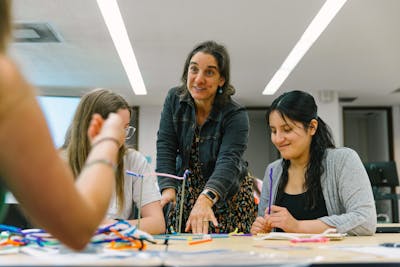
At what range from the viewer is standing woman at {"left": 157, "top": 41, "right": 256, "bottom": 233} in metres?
1.97

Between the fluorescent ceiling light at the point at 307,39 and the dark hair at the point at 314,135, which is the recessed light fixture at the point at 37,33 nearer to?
the fluorescent ceiling light at the point at 307,39

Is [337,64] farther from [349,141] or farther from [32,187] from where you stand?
[32,187]

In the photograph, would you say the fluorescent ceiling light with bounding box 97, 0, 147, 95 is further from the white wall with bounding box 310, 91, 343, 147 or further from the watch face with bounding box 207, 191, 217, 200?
the white wall with bounding box 310, 91, 343, 147

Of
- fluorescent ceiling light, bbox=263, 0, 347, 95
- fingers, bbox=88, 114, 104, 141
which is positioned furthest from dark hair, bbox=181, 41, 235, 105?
fluorescent ceiling light, bbox=263, 0, 347, 95

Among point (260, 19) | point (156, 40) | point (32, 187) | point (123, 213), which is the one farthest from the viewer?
point (156, 40)

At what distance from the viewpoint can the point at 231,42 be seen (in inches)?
204

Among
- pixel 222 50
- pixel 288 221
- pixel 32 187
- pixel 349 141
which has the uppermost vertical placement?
pixel 349 141

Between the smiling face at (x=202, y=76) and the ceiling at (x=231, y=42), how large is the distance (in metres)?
2.26

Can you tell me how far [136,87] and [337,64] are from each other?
10.8ft

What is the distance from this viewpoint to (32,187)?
61 centimetres

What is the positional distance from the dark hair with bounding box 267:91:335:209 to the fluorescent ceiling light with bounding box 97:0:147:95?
104 inches

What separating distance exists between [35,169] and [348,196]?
4.45 feet

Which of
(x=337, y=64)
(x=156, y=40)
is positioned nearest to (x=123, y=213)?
(x=156, y=40)

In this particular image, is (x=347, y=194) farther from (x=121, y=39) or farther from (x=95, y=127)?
(x=121, y=39)
